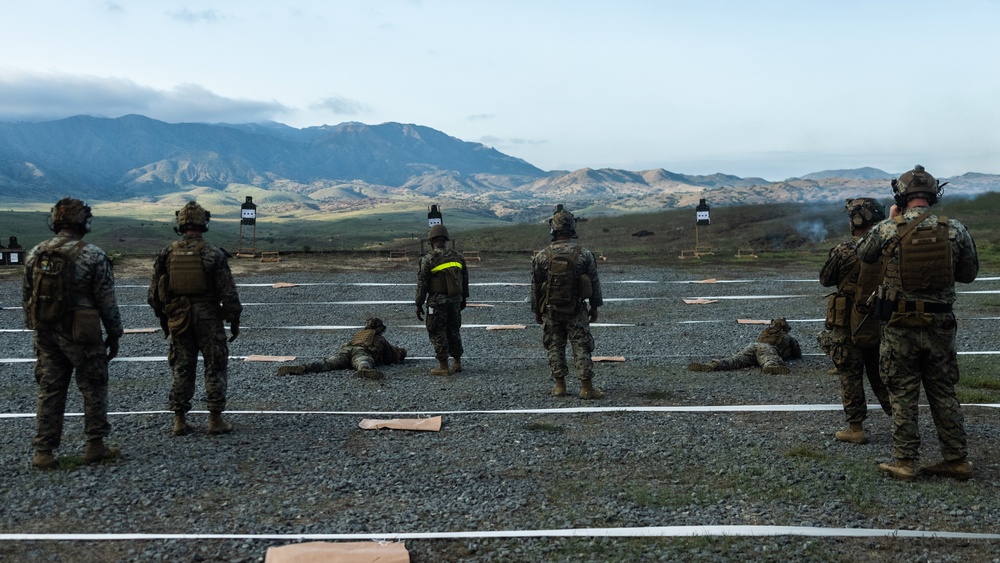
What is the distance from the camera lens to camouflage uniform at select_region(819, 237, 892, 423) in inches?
316

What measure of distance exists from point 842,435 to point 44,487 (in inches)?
280

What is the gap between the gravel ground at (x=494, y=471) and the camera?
18.9 ft

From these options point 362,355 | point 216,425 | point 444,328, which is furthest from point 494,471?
point 362,355

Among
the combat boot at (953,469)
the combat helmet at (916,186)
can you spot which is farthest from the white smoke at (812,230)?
the combat boot at (953,469)

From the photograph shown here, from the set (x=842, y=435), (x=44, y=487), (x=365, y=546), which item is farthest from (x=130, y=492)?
(x=842, y=435)

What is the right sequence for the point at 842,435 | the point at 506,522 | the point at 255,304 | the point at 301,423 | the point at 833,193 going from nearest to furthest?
the point at 506,522, the point at 842,435, the point at 301,423, the point at 255,304, the point at 833,193

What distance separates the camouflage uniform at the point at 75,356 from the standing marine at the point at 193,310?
0.97 m

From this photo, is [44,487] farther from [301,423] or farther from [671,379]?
[671,379]

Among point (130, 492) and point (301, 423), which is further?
point (301, 423)

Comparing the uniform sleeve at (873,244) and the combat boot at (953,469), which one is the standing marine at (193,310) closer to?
the uniform sleeve at (873,244)

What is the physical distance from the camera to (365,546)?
18.5ft

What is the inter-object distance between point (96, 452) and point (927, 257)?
7.32 meters

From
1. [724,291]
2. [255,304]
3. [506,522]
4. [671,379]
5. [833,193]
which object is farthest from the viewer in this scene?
[833,193]

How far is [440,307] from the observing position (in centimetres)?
1220
